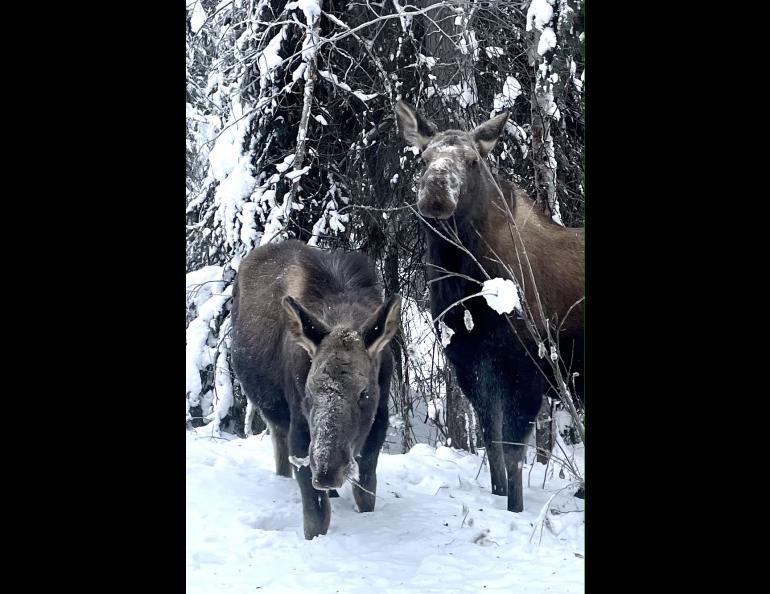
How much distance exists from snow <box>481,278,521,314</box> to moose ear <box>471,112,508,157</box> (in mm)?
676

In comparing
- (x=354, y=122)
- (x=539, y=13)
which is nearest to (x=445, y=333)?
(x=354, y=122)

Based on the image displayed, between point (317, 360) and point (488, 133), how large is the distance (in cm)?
141

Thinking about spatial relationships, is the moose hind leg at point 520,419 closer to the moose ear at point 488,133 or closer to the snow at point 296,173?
the moose ear at point 488,133

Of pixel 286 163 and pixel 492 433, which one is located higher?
pixel 286 163

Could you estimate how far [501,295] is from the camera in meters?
4.31

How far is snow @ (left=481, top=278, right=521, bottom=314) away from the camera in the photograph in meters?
4.11

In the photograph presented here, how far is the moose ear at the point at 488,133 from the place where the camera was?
429 cm

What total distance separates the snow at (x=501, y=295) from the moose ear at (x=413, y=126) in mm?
789

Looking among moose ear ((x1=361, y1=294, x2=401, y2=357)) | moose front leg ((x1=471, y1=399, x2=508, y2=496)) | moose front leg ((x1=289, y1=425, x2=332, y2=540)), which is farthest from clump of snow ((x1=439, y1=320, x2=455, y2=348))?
moose front leg ((x1=289, y1=425, x2=332, y2=540))

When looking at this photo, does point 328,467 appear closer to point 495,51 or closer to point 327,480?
point 327,480

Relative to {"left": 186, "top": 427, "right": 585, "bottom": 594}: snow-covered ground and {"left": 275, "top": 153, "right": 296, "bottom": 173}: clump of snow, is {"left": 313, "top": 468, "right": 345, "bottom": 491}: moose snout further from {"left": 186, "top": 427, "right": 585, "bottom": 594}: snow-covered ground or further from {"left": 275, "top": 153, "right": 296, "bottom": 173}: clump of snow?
{"left": 275, "top": 153, "right": 296, "bottom": 173}: clump of snow

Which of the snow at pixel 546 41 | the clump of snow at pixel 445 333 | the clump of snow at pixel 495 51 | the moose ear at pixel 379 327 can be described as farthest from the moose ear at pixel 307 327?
the snow at pixel 546 41
